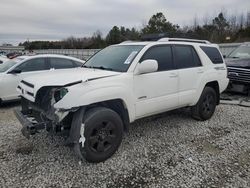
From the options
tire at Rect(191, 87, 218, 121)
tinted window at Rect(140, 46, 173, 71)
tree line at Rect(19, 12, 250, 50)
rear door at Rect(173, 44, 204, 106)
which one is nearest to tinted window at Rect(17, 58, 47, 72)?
tinted window at Rect(140, 46, 173, 71)

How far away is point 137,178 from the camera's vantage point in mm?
3488

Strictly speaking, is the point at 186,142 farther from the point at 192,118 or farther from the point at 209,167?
the point at 192,118

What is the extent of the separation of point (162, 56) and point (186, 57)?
0.75 m

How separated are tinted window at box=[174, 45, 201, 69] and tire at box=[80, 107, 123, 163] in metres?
2.01

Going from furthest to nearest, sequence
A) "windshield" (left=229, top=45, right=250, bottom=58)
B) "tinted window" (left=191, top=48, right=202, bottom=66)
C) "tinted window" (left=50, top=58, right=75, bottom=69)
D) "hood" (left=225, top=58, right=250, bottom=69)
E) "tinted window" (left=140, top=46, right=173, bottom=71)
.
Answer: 1. "windshield" (left=229, top=45, right=250, bottom=58)
2. "hood" (left=225, top=58, right=250, bottom=69)
3. "tinted window" (left=50, top=58, right=75, bottom=69)
4. "tinted window" (left=191, top=48, right=202, bottom=66)
5. "tinted window" (left=140, top=46, right=173, bottom=71)

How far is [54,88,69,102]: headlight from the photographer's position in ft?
11.7

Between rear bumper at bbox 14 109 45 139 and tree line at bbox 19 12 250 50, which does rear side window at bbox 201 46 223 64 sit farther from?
tree line at bbox 19 12 250 50

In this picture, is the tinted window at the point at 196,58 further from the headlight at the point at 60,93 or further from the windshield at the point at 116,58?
the headlight at the point at 60,93

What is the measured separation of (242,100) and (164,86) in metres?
4.43

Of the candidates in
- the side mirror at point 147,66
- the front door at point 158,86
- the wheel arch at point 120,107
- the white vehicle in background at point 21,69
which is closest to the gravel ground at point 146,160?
the wheel arch at point 120,107

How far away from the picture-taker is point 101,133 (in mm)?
3836

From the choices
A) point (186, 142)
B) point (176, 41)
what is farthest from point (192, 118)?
point (176, 41)

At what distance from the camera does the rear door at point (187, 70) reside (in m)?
5.16

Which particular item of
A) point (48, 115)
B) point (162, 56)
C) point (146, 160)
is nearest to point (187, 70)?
point (162, 56)
